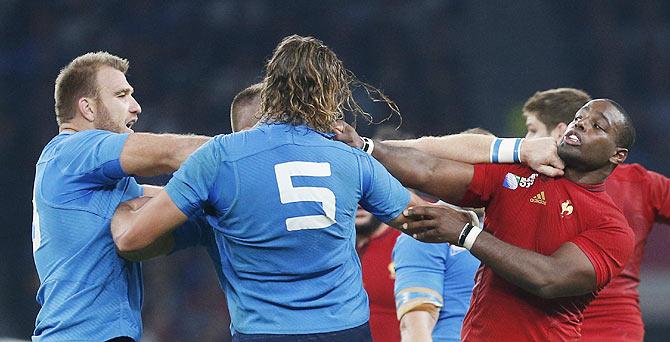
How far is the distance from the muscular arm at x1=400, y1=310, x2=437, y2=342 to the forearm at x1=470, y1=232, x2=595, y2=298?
3.01 feet

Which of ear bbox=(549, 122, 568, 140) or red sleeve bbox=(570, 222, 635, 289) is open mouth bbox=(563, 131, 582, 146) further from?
ear bbox=(549, 122, 568, 140)

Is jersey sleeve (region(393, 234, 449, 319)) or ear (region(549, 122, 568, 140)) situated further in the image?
ear (region(549, 122, 568, 140))

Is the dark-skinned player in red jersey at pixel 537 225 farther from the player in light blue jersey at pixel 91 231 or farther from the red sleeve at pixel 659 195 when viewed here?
the red sleeve at pixel 659 195

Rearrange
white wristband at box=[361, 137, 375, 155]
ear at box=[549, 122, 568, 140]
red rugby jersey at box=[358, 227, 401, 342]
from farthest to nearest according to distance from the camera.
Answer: red rugby jersey at box=[358, 227, 401, 342]
ear at box=[549, 122, 568, 140]
white wristband at box=[361, 137, 375, 155]

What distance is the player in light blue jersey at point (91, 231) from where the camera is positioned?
363cm

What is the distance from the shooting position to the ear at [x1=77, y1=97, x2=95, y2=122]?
4004 millimetres

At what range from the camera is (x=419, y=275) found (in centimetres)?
468

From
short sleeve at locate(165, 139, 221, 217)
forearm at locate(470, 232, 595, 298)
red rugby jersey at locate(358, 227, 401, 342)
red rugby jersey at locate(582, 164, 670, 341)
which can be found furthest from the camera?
red rugby jersey at locate(358, 227, 401, 342)

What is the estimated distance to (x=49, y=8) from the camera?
10.1m

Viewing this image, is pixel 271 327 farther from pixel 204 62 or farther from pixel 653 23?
pixel 653 23

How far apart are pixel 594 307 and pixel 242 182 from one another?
220 cm

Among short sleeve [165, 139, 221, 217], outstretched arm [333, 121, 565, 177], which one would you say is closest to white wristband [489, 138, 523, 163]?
outstretched arm [333, 121, 565, 177]

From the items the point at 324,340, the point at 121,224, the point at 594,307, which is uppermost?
the point at 121,224

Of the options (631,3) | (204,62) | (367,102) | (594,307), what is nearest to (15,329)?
(204,62)
